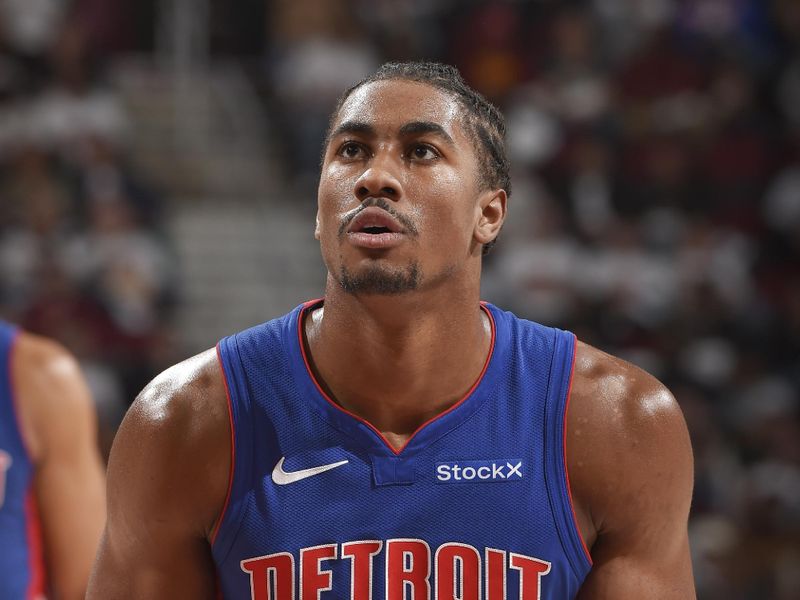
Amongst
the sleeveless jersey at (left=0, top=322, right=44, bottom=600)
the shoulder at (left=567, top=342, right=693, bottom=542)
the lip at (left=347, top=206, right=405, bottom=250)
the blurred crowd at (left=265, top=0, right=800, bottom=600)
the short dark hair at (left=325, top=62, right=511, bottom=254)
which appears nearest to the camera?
the lip at (left=347, top=206, right=405, bottom=250)

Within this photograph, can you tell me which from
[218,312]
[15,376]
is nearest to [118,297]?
[218,312]

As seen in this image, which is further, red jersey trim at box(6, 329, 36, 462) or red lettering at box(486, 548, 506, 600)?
red jersey trim at box(6, 329, 36, 462)

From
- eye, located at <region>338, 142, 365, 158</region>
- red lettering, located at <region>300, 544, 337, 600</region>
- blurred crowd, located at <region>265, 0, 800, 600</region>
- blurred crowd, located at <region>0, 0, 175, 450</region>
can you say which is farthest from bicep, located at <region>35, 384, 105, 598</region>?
blurred crowd, located at <region>265, 0, 800, 600</region>

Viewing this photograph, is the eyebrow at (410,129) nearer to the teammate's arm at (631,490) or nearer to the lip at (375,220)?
the lip at (375,220)

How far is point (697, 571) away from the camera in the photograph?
21.8 ft

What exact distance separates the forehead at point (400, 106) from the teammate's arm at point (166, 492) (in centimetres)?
62

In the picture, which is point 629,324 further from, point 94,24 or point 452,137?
point 452,137

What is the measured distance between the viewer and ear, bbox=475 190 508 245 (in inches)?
102

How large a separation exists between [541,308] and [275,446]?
5.59 metres

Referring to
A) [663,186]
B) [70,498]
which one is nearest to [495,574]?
[70,498]

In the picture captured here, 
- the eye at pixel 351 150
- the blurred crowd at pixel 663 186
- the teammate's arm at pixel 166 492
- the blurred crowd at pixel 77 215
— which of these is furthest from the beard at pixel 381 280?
the blurred crowd at pixel 77 215

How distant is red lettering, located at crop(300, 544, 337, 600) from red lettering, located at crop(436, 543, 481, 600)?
8.2 inches

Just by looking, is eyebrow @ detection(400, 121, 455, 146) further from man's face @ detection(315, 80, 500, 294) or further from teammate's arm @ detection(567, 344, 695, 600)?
teammate's arm @ detection(567, 344, 695, 600)

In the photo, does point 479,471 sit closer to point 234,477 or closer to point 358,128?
point 234,477
